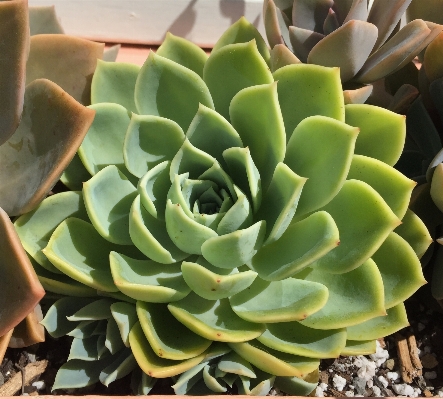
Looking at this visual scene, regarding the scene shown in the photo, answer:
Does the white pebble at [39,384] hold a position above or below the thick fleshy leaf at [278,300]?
below

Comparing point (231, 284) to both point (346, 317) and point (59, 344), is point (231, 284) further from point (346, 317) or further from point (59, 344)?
point (59, 344)

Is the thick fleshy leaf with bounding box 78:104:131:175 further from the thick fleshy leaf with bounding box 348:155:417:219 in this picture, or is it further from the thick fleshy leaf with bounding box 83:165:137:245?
the thick fleshy leaf with bounding box 348:155:417:219

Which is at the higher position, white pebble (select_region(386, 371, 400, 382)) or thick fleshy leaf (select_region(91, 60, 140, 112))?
thick fleshy leaf (select_region(91, 60, 140, 112))

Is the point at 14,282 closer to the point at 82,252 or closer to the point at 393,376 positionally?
the point at 82,252

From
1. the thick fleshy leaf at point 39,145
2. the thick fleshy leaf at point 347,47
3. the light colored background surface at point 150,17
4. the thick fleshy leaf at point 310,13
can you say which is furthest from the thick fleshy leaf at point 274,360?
the light colored background surface at point 150,17

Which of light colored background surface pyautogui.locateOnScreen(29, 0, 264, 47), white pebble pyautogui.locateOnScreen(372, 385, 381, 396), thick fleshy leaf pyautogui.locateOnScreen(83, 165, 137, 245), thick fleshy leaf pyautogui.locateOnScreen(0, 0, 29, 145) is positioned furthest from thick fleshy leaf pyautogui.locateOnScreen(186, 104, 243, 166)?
light colored background surface pyautogui.locateOnScreen(29, 0, 264, 47)

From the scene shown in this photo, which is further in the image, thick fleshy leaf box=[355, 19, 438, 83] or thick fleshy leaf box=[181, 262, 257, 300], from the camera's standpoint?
thick fleshy leaf box=[355, 19, 438, 83]

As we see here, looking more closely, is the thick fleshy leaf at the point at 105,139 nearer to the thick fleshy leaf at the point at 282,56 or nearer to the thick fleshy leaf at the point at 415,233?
the thick fleshy leaf at the point at 282,56

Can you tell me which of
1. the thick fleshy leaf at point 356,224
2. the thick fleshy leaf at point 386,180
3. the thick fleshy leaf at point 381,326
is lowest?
the thick fleshy leaf at point 381,326
